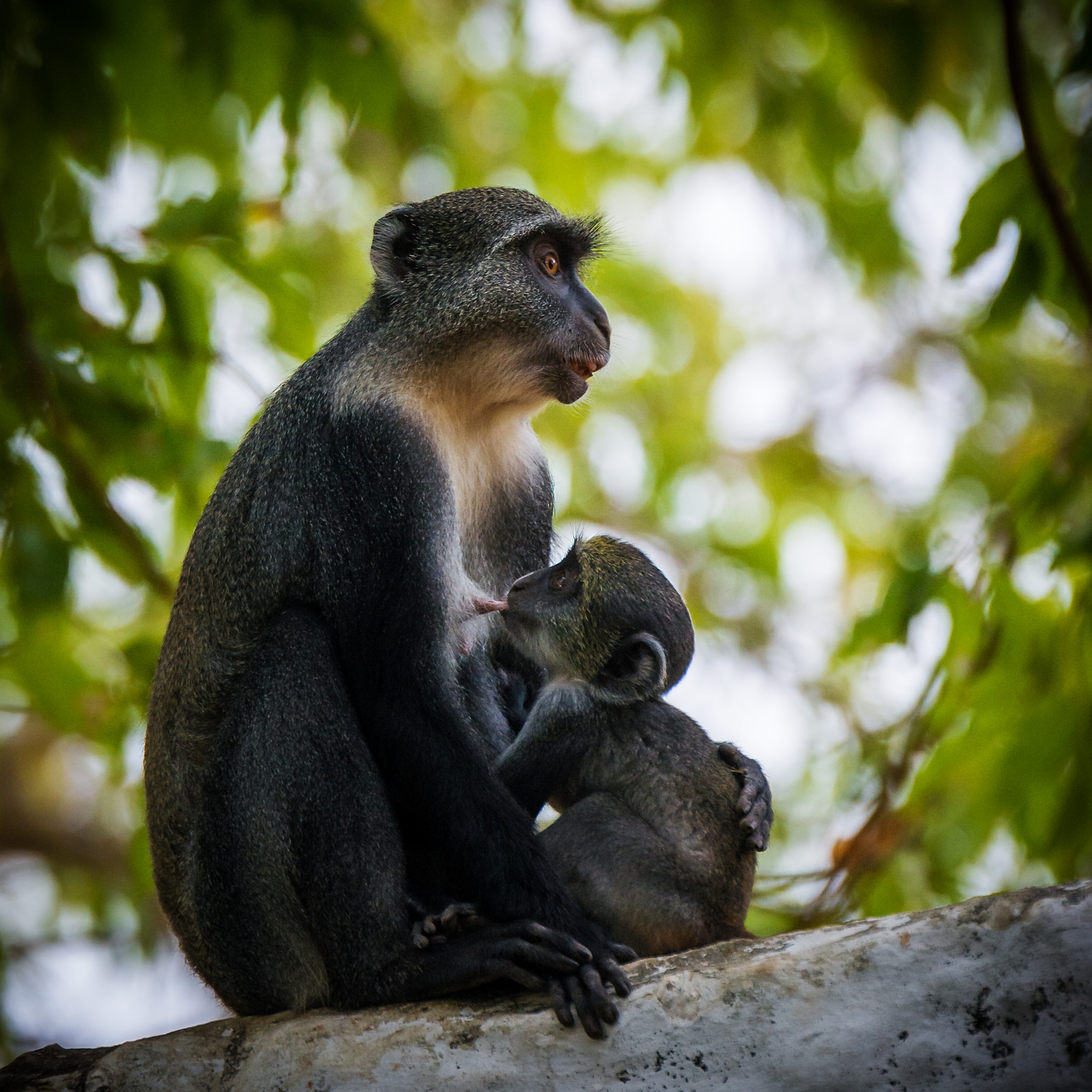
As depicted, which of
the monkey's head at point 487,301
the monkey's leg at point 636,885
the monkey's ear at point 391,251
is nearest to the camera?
the monkey's leg at point 636,885

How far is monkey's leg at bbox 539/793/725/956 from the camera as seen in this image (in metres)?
5.12

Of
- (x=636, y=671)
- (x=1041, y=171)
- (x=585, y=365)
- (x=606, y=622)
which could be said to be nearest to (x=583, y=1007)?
(x=636, y=671)

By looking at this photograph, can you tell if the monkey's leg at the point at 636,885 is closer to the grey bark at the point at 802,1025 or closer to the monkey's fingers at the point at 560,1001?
the grey bark at the point at 802,1025

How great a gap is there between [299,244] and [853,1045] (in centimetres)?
1188

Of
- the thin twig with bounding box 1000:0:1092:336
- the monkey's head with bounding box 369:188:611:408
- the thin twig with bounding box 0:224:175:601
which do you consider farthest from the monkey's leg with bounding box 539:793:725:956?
the thin twig with bounding box 0:224:175:601

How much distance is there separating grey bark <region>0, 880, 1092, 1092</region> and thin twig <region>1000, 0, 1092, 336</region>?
2785mm

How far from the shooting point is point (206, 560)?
Result: 227 inches

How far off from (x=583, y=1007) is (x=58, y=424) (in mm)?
4354

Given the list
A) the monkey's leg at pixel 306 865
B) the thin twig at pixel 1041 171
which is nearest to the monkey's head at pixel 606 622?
the monkey's leg at pixel 306 865

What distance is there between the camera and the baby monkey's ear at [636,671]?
555cm

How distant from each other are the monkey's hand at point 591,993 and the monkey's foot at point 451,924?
20.3 inches

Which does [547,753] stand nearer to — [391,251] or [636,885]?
[636,885]

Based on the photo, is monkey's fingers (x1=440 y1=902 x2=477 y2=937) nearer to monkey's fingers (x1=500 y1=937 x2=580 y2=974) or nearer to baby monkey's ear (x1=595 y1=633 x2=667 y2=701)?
monkey's fingers (x1=500 y1=937 x2=580 y2=974)

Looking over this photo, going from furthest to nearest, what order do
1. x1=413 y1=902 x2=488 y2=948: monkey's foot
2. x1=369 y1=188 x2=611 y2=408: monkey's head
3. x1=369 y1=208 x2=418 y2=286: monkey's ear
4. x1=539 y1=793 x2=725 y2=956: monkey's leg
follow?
x1=369 y1=208 x2=418 y2=286: monkey's ear → x1=369 y1=188 x2=611 y2=408: monkey's head → x1=539 y1=793 x2=725 y2=956: monkey's leg → x1=413 y1=902 x2=488 y2=948: monkey's foot
